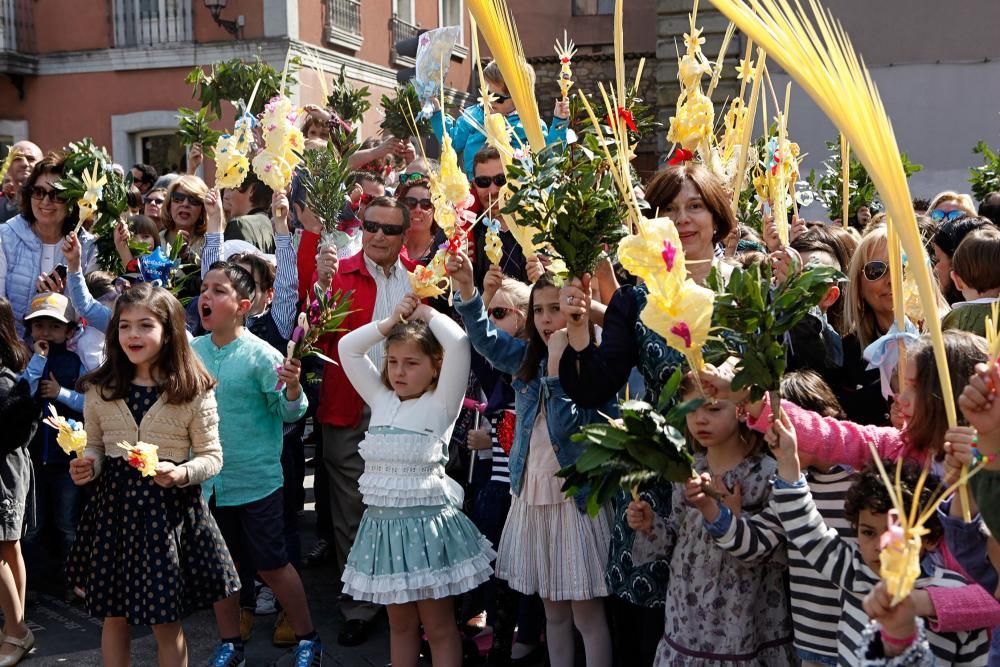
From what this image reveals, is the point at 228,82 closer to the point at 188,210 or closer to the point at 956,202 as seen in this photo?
the point at 188,210

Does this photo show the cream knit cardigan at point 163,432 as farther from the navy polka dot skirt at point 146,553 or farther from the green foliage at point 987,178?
the green foliage at point 987,178

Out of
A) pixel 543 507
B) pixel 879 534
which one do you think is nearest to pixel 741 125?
pixel 543 507

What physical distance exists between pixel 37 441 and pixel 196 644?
1.47 m

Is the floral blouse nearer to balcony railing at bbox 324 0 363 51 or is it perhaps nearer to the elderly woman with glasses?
the elderly woman with glasses

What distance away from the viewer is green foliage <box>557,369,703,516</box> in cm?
293

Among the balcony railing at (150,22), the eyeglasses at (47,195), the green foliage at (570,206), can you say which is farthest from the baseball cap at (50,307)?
the balcony railing at (150,22)

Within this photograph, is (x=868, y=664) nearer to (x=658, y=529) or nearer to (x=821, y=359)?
(x=658, y=529)

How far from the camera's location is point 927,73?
49.4 ft

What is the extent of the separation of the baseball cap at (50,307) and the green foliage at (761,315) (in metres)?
3.88

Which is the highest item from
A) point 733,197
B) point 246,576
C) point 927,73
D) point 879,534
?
point 927,73

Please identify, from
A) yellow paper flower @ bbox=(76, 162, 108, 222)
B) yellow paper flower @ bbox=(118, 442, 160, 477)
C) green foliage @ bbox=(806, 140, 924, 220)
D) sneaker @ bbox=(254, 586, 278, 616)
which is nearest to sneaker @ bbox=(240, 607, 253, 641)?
sneaker @ bbox=(254, 586, 278, 616)

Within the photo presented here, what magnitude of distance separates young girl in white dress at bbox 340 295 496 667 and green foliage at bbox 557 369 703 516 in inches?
58.2

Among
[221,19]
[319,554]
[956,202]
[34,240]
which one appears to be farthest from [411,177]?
[221,19]

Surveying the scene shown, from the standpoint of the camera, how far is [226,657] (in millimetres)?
4754
